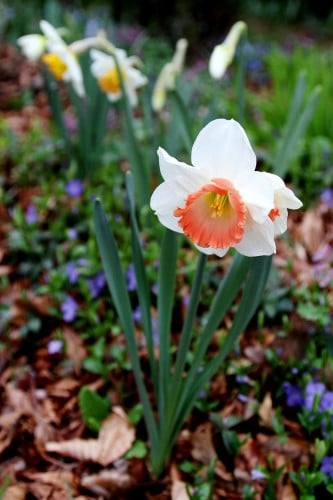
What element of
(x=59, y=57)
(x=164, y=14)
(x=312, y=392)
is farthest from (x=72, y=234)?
(x=164, y=14)

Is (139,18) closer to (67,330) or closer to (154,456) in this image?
(67,330)

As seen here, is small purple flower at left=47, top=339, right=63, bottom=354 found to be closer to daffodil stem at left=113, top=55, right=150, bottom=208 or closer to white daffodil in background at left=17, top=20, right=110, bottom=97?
daffodil stem at left=113, top=55, right=150, bottom=208

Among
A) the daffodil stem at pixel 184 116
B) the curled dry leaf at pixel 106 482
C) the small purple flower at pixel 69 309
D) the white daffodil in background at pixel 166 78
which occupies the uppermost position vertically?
the white daffodil in background at pixel 166 78

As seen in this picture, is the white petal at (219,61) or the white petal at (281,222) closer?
the white petal at (281,222)

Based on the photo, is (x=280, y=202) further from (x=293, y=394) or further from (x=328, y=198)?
(x=328, y=198)

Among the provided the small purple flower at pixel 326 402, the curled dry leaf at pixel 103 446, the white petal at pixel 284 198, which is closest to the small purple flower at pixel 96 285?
the curled dry leaf at pixel 103 446

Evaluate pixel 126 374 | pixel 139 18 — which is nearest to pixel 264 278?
pixel 126 374

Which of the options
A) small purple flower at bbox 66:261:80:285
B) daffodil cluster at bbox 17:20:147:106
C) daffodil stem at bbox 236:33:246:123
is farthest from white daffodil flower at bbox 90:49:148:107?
small purple flower at bbox 66:261:80:285

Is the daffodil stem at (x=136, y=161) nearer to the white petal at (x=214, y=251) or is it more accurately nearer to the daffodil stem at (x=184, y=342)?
the daffodil stem at (x=184, y=342)
